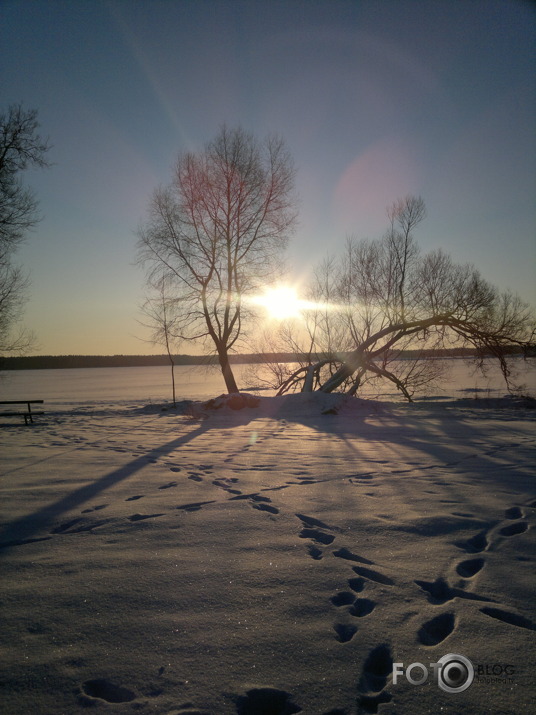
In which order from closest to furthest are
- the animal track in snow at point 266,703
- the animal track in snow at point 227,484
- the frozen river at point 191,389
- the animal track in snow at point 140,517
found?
the animal track in snow at point 266,703 → the animal track in snow at point 140,517 → the animal track in snow at point 227,484 → the frozen river at point 191,389

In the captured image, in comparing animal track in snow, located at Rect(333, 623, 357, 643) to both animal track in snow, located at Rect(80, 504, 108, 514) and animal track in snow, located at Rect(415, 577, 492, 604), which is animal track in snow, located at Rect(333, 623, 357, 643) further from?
animal track in snow, located at Rect(80, 504, 108, 514)

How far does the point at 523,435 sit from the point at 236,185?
39.4 feet

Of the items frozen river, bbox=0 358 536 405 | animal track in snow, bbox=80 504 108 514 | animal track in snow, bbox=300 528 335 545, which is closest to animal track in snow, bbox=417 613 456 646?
animal track in snow, bbox=300 528 335 545

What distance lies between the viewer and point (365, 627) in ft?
6.14

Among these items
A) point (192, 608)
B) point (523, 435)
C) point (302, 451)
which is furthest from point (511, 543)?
point (523, 435)

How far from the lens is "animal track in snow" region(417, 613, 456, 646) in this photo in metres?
1.79

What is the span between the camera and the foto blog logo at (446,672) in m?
1.58

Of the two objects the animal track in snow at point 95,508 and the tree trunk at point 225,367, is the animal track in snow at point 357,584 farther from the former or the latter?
the tree trunk at point 225,367

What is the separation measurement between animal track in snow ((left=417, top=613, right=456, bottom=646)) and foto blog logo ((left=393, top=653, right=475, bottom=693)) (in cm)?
9

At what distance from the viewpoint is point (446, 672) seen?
164cm

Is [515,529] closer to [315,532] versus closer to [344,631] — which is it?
[315,532]

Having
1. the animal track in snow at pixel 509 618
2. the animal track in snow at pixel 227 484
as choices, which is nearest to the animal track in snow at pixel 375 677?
the animal track in snow at pixel 509 618

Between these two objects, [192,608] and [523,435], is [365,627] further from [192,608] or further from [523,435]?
[523,435]

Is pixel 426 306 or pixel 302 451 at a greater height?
pixel 426 306
